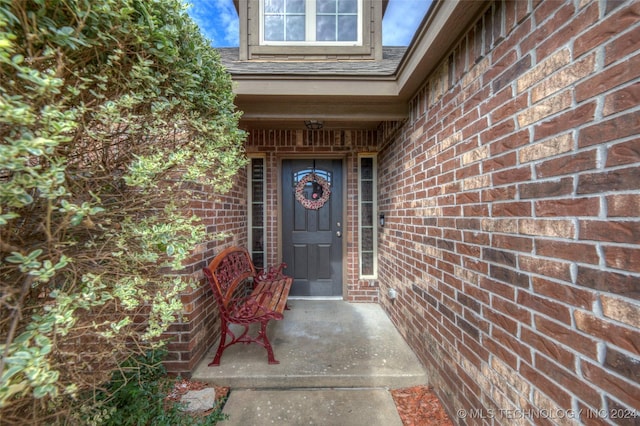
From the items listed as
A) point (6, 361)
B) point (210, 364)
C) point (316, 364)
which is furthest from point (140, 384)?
point (316, 364)

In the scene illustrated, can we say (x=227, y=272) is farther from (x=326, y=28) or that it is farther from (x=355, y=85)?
(x=326, y=28)

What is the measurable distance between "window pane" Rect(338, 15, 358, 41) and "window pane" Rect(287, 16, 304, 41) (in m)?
0.51

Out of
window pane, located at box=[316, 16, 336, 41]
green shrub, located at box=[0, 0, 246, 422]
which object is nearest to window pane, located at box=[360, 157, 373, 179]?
window pane, located at box=[316, 16, 336, 41]

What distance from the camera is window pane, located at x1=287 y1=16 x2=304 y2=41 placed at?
3.33 metres

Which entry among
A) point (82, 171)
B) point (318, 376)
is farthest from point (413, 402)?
point (82, 171)

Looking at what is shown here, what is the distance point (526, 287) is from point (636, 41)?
884 millimetres

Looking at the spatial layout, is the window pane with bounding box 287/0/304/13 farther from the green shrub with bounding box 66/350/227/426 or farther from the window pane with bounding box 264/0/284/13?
the green shrub with bounding box 66/350/227/426

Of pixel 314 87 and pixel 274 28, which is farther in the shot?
pixel 274 28

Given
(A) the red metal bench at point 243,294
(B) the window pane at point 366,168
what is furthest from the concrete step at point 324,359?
(B) the window pane at point 366,168

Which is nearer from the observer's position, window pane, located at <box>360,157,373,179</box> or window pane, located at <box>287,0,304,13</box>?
window pane, located at <box>287,0,304,13</box>

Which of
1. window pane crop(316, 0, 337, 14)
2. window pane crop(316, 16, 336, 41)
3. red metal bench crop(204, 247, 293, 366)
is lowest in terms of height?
red metal bench crop(204, 247, 293, 366)

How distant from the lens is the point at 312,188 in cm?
357

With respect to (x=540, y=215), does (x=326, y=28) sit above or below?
above

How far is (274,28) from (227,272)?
10.5 feet
